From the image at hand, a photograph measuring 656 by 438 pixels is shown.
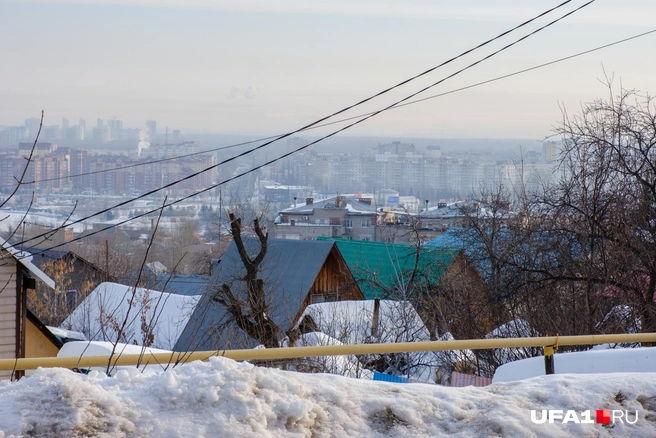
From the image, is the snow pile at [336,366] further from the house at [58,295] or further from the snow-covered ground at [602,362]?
the house at [58,295]

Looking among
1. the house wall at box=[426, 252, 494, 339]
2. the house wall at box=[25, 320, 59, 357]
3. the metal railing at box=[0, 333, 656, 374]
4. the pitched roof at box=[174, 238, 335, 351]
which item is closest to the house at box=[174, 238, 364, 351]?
the pitched roof at box=[174, 238, 335, 351]

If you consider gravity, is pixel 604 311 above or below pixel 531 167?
below

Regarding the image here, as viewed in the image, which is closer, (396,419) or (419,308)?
(396,419)

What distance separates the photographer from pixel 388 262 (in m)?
27.9

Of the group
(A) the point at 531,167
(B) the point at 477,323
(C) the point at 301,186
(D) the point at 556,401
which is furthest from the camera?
(C) the point at 301,186

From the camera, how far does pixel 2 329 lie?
39.7ft

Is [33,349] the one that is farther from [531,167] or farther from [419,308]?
[531,167]

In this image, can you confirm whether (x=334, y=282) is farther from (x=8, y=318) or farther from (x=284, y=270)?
(x=8, y=318)

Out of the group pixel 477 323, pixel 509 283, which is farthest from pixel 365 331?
pixel 509 283

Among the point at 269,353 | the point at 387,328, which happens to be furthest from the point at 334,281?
the point at 269,353

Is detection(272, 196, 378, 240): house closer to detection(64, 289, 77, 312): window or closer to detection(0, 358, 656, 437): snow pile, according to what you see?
detection(64, 289, 77, 312): window

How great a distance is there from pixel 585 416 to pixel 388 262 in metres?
25.3

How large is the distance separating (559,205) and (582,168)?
769mm

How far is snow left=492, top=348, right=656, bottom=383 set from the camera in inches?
179
